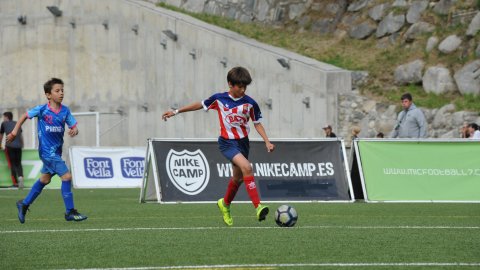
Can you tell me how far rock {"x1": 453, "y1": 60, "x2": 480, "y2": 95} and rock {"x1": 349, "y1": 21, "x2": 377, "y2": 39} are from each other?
5110 millimetres

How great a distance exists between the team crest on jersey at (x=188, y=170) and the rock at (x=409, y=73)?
15.8 meters

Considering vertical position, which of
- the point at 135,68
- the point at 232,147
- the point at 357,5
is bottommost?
the point at 232,147

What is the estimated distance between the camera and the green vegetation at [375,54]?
33.2 m

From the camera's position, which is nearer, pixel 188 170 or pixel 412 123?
pixel 188 170

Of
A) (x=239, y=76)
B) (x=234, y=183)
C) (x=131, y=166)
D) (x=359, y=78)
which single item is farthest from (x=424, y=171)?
(x=359, y=78)

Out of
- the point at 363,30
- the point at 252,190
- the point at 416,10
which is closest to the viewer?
the point at 252,190

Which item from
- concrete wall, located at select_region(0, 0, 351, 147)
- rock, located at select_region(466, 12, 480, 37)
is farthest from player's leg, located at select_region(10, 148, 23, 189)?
rock, located at select_region(466, 12, 480, 37)

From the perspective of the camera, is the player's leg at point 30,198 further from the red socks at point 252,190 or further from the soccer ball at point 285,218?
the soccer ball at point 285,218

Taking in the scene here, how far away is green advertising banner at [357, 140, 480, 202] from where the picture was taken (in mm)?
19328

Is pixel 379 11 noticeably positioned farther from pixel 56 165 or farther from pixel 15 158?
pixel 56 165

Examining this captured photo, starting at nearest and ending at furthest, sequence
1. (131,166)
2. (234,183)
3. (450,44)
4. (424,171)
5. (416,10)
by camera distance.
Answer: (234,183), (424,171), (131,166), (450,44), (416,10)

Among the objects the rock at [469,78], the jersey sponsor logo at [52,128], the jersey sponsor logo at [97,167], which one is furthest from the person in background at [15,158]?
the jersey sponsor logo at [52,128]

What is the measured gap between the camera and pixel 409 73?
3450 cm

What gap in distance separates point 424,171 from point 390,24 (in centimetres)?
1762
